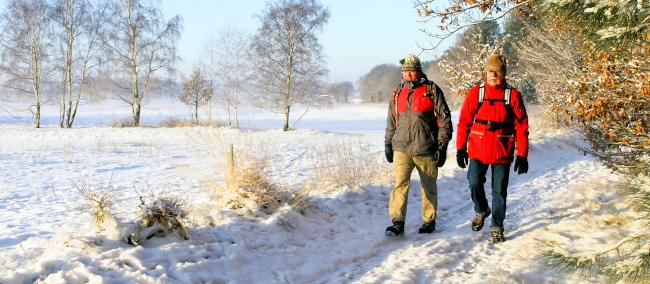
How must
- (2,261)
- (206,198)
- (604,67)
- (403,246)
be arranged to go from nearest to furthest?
1. (2,261)
2. (604,67)
3. (403,246)
4. (206,198)

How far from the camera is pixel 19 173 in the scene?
36.2 ft

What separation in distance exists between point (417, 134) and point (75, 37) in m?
28.9

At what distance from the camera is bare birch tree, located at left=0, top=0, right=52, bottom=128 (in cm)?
2698

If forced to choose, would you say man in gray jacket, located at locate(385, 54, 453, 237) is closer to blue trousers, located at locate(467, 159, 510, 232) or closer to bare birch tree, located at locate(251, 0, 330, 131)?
blue trousers, located at locate(467, 159, 510, 232)

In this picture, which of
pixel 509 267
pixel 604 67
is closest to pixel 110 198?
pixel 509 267

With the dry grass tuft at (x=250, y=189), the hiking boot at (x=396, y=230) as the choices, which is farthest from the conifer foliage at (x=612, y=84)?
the dry grass tuft at (x=250, y=189)

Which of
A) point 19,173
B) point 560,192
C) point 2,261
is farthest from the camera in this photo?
point 19,173

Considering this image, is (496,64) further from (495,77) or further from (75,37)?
(75,37)

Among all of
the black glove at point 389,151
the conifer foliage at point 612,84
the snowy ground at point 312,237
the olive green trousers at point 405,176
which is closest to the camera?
the conifer foliage at point 612,84

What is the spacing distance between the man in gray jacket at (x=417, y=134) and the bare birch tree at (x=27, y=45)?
92.7 feet

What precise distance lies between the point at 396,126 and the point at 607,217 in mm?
2624

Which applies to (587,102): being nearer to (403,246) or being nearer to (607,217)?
(607,217)

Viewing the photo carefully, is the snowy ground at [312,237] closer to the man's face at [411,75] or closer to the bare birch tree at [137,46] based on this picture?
the man's face at [411,75]

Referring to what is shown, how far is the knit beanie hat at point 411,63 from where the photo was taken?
5102 millimetres
